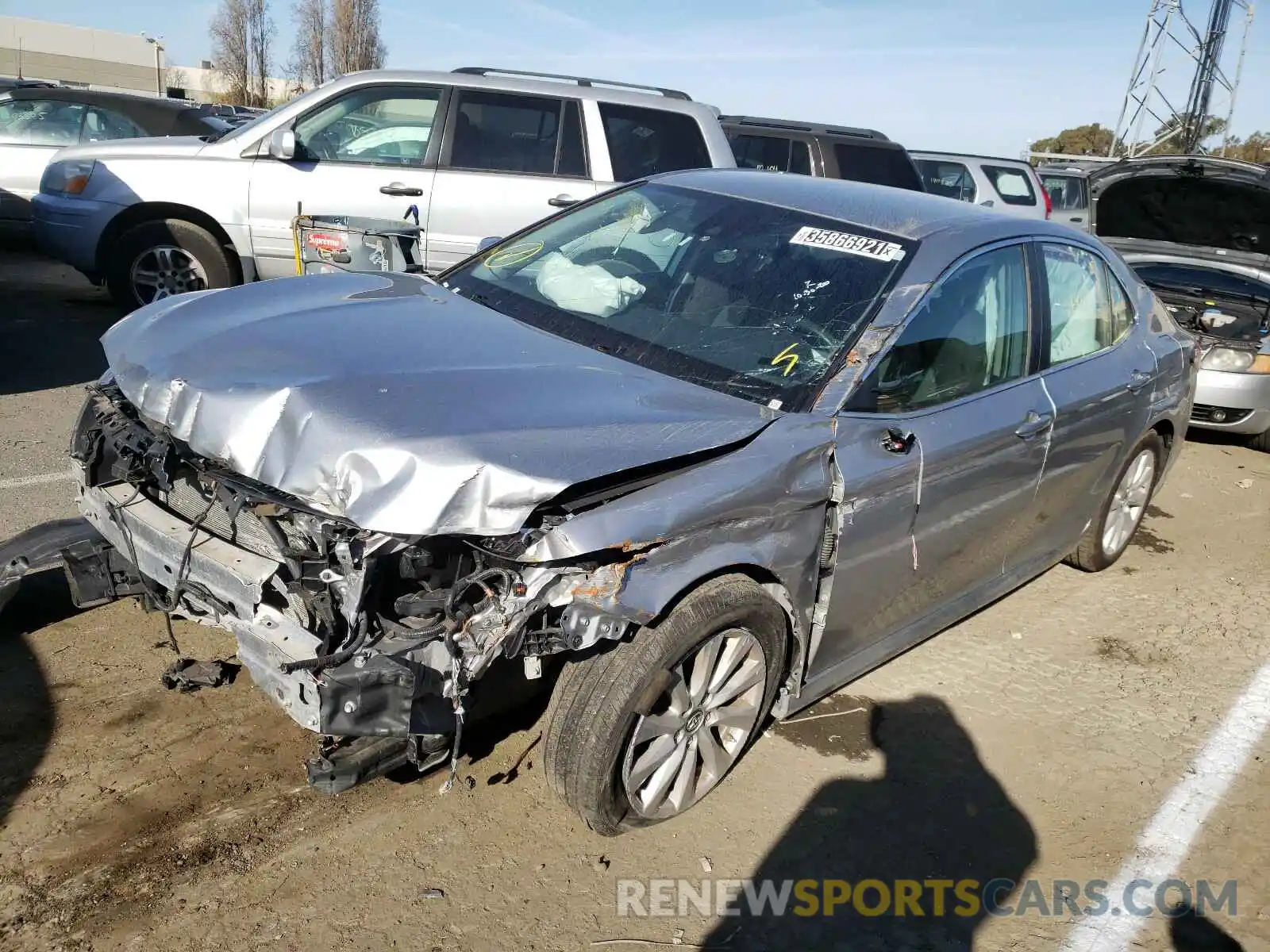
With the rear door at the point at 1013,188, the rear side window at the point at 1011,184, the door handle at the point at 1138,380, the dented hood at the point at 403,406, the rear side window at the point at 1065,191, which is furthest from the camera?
the rear side window at the point at 1065,191

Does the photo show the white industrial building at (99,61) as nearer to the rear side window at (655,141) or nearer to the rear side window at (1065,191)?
the rear side window at (1065,191)

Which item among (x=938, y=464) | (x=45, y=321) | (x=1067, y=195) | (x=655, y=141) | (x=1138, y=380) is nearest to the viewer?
(x=938, y=464)

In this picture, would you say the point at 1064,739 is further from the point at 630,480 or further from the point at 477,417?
the point at 477,417

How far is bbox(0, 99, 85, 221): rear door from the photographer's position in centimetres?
995

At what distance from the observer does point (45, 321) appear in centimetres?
825

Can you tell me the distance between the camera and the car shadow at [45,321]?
6829mm

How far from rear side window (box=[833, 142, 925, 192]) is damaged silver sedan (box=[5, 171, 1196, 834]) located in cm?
695

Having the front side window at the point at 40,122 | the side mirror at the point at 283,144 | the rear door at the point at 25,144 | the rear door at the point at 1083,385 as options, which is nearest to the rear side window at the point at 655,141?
the side mirror at the point at 283,144

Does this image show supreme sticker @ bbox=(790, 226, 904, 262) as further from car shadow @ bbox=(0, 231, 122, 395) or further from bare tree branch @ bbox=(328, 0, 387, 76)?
bare tree branch @ bbox=(328, 0, 387, 76)

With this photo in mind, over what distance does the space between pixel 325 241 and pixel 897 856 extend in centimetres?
499

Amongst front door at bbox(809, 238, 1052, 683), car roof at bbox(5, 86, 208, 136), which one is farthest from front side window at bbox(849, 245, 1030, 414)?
car roof at bbox(5, 86, 208, 136)

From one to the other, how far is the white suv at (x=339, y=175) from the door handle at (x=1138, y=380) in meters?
4.20

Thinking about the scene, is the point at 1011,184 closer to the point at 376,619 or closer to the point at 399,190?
the point at 399,190

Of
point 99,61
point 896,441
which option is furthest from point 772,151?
point 99,61
